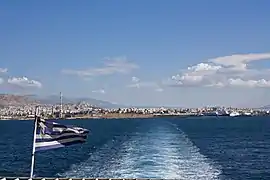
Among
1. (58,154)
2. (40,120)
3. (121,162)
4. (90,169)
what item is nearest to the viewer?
(40,120)

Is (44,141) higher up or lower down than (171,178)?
higher up

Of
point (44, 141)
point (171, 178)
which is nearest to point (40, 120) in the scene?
point (44, 141)

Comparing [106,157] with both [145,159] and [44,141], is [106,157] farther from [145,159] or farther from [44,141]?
[44,141]

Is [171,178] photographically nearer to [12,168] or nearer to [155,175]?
[155,175]

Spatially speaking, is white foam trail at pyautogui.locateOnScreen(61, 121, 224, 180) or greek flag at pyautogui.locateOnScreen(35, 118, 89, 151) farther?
white foam trail at pyautogui.locateOnScreen(61, 121, 224, 180)

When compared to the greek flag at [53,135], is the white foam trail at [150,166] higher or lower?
lower

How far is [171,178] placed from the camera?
1993 inches

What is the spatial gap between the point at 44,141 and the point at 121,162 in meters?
32.3

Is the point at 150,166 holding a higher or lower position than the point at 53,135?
lower

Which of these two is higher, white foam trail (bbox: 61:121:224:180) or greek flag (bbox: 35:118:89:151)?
greek flag (bbox: 35:118:89:151)

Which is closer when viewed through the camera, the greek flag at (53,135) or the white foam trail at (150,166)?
the greek flag at (53,135)

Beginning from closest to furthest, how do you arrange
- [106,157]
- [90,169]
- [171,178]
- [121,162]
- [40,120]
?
[40,120] < [171,178] < [90,169] < [121,162] < [106,157]

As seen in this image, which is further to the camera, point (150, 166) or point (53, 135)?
point (150, 166)

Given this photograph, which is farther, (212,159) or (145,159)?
(212,159)
